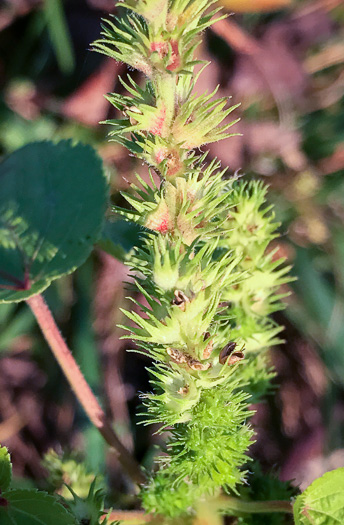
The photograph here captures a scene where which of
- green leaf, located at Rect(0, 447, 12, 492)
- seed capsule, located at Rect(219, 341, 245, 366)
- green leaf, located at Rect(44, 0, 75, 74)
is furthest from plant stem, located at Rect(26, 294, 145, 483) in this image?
green leaf, located at Rect(44, 0, 75, 74)

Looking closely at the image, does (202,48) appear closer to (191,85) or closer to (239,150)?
(239,150)

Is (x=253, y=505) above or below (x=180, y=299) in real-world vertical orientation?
below

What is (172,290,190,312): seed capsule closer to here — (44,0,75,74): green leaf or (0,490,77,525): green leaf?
(0,490,77,525): green leaf

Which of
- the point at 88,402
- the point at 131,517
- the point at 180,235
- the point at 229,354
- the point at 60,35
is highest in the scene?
the point at 60,35

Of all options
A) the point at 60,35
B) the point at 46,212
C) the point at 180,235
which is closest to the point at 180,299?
the point at 180,235

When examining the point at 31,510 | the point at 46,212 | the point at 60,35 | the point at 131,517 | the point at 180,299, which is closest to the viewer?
the point at 180,299

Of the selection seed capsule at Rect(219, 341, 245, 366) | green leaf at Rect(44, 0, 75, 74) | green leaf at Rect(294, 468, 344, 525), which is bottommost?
green leaf at Rect(294, 468, 344, 525)

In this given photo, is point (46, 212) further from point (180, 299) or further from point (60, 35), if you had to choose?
point (60, 35)
